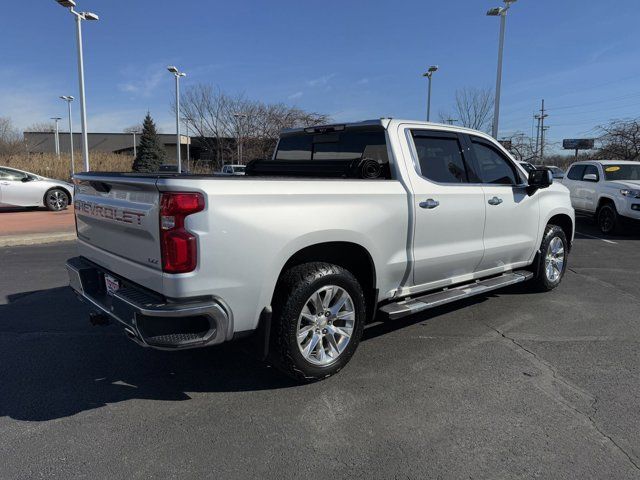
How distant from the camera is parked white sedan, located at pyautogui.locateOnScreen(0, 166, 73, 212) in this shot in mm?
13445

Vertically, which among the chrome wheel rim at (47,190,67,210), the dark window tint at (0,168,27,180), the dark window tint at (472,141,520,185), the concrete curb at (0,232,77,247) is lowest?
the concrete curb at (0,232,77,247)

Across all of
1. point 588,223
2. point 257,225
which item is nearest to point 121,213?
point 257,225

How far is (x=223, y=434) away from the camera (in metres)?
2.88

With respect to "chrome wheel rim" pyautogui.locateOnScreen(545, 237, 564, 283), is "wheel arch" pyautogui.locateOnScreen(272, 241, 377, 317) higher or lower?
higher

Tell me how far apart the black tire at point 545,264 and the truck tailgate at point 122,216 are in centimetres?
447

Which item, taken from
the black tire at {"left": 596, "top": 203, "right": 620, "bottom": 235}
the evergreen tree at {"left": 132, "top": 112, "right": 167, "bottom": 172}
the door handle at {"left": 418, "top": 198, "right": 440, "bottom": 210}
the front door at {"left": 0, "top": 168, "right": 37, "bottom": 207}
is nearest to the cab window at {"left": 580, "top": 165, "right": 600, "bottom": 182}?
the black tire at {"left": 596, "top": 203, "right": 620, "bottom": 235}

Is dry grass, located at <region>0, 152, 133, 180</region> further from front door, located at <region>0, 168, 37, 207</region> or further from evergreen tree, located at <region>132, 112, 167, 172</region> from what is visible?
front door, located at <region>0, 168, 37, 207</region>

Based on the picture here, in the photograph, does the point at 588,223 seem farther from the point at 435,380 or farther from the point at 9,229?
the point at 9,229

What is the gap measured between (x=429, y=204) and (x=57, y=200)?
44.0 feet

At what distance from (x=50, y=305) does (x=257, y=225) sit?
3.62m

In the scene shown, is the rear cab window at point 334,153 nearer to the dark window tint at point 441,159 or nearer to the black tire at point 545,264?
the dark window tint at point 441,159

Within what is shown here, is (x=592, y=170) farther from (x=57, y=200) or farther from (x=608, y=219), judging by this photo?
(x=57, y=200)

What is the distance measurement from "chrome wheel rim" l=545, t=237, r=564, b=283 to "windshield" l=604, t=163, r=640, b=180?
7409 millimetres

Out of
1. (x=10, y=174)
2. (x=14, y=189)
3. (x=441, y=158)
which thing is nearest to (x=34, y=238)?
(x=14, y=189)
